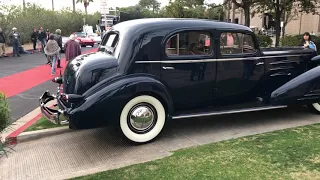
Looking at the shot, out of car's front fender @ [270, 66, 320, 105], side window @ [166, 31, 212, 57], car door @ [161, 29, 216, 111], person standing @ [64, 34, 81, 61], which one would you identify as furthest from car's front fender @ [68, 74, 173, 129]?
person standing @ [64, 34, 81, 61]

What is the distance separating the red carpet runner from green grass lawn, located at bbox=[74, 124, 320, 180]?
5858 mm

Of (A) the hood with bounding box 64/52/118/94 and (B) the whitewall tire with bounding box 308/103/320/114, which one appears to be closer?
(A) the hood with bounding box 64/52/118/94

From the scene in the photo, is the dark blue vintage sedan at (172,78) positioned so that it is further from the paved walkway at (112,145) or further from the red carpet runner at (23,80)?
the red carpet runner at (23,80)

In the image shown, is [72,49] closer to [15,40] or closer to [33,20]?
[15,40]

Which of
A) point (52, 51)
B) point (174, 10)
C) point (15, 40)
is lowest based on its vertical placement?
point (52, 51)

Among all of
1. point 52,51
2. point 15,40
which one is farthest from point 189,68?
point 15,40

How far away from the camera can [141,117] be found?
16.0 feet

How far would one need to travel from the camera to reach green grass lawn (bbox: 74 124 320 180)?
3801 millimetres

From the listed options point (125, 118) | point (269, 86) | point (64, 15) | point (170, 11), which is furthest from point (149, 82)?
point (64, 15)

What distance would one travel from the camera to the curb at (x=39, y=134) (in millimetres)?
5383

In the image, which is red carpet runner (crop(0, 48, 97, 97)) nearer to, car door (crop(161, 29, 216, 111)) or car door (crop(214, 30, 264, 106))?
car door (crop(161, 29, 216, 111))

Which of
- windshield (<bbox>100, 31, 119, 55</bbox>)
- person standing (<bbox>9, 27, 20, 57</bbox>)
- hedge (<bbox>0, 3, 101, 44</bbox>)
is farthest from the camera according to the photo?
hedge (<bbox>0, 3, 101, 44</bbox>)

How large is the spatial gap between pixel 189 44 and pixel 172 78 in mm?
675

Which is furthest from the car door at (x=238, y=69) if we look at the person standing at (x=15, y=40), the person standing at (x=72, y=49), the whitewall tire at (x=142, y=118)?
the person standing at (x=15, y=40)
